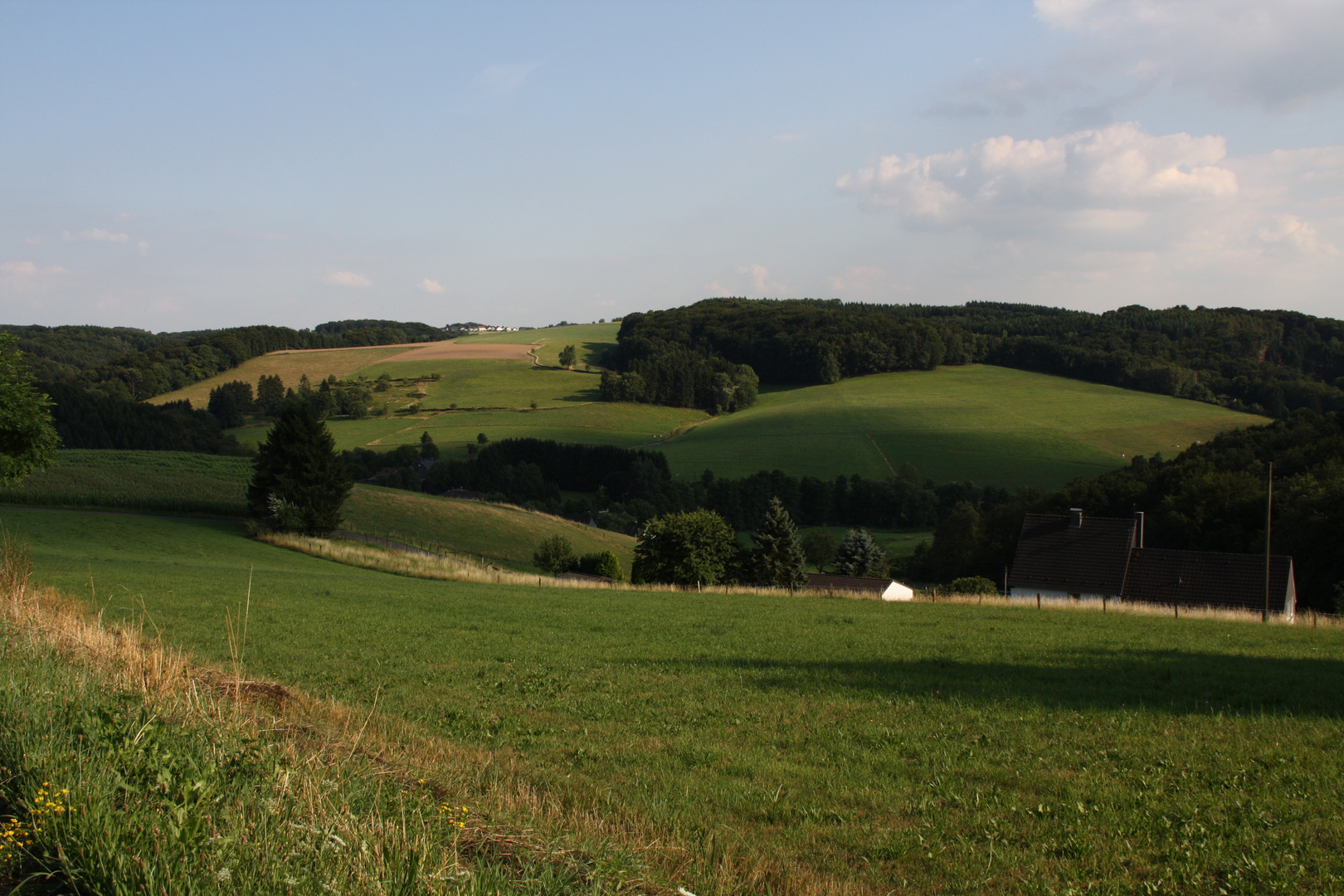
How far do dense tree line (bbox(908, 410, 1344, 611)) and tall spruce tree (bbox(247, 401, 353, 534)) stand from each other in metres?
42.1

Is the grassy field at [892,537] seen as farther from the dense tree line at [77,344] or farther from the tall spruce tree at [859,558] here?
the dense tree line at [77,344]

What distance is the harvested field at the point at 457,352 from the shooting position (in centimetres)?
13425

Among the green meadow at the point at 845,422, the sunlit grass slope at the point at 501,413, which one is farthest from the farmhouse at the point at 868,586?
the sunlit grass slope at the point at 501,413

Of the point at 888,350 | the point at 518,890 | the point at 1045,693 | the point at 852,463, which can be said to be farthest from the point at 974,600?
the point at 888,350

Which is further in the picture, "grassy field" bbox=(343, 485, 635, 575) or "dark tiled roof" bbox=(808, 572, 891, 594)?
"grassy field" bbox=(343, 485, 635, 575)

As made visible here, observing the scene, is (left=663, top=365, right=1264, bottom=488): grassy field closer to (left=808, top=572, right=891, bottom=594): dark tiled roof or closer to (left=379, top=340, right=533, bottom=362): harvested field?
(left=808, top=572, right=891, bottom=594): dark tiled roof

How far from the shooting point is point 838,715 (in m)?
9.19

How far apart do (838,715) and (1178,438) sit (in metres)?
89.8

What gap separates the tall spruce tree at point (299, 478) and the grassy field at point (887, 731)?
22.1 m

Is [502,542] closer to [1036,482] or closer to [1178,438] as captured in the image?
[1036,482]

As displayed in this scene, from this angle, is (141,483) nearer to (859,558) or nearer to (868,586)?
(868,586)

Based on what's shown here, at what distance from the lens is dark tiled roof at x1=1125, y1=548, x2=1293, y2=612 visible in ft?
114

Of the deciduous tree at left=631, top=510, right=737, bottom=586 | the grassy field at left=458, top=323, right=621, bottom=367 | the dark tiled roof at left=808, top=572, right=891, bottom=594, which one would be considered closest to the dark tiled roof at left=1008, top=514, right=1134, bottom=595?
the dark tiled roof at left=808, top=572, right=891, bottom=594

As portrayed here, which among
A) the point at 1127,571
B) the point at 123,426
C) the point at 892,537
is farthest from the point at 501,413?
the point at 1127,571
